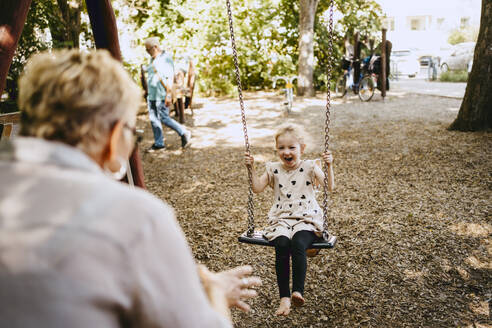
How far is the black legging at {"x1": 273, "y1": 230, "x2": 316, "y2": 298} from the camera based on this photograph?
263 cm

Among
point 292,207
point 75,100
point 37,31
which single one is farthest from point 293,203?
point 37,31

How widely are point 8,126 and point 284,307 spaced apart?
109 inches

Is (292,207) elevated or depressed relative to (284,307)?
elevated

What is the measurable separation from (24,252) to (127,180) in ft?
9.07

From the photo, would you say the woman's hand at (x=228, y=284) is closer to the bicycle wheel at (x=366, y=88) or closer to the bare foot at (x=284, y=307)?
the bare foot at (x=284, y=307)

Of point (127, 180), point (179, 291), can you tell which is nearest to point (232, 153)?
point (127, 180)

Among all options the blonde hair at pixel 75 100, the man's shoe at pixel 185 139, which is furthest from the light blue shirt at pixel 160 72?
the blonde hair at pixel 75 100

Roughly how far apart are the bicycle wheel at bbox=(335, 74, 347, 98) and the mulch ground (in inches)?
183

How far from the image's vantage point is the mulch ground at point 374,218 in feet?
9.75

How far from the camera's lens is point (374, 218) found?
170 inches

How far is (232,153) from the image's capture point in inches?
283

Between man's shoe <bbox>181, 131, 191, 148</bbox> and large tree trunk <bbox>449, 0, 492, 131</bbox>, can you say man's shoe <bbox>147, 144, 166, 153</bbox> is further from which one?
large tree trunk <bbox>449, 0, 492, 131</bbox>

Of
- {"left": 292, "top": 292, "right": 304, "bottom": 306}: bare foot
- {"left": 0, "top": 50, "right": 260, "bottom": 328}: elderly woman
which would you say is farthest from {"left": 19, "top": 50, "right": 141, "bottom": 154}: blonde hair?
{"left": 292, "top": 292, "right": 304, "bottom": 306}: bare foot

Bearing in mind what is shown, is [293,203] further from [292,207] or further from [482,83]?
[482,83]
